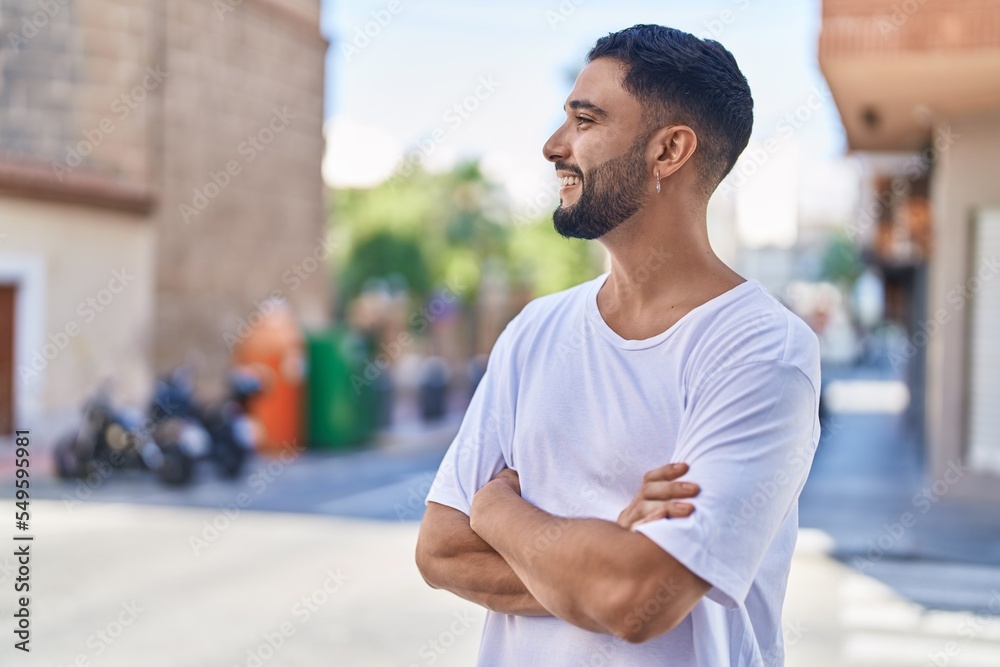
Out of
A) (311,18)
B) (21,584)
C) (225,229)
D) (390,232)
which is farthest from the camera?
(390,232)

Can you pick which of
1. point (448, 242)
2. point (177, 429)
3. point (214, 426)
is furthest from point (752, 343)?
point (448, 242)

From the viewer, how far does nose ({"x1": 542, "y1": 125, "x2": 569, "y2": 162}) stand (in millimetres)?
1733

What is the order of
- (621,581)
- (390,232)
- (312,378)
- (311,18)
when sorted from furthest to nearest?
1. (390,232)
2. (311,18)
3. (312,378)
4. (621,581)

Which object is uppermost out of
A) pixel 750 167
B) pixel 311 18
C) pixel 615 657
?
pixel 311 18

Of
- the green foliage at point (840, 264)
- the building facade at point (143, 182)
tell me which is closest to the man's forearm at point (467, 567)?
the building facade at point (143, 182)

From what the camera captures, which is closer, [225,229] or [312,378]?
[312,378]

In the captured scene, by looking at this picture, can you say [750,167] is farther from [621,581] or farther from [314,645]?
[621,581]

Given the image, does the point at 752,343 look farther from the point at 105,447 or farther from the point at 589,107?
the point at 105,447

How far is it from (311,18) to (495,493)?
63.4ft

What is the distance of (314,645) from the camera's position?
5477 mm

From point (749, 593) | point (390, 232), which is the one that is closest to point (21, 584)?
point (749, 593)

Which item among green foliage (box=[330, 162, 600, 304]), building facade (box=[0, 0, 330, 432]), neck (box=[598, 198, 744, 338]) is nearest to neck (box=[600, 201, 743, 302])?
neck (box=[598, 198, 744, 338])

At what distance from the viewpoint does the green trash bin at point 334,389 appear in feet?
47.3

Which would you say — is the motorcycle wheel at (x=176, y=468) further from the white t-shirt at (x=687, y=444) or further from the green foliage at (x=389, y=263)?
the green foliage at (x=389, y=263)
